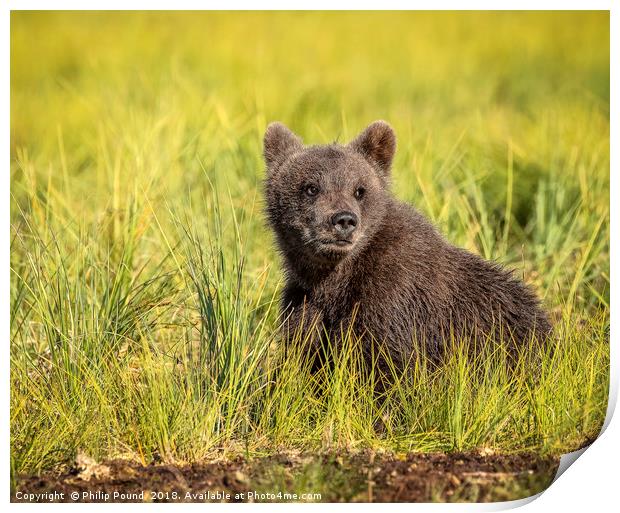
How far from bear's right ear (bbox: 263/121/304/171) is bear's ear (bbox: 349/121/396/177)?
0.34 m

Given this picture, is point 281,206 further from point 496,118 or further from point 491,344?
point 496,118

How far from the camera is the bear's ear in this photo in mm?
5832

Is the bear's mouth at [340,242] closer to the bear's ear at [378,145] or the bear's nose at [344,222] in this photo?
the bear's nose at [344,222]

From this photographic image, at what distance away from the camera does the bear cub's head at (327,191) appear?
5.45 meters

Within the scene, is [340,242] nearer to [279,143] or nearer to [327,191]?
[327,191]

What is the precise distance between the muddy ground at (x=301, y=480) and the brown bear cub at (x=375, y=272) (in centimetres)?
86

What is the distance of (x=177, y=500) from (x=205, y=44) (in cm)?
444

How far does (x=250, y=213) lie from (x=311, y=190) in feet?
3.96

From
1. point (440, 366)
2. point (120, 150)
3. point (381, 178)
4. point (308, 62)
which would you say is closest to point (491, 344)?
point (440, 366)

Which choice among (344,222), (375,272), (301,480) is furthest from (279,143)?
(301,480)

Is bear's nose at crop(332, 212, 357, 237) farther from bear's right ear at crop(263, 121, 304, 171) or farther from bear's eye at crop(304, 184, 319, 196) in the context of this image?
bear's right ear at crop(263, 121, 304, 171)

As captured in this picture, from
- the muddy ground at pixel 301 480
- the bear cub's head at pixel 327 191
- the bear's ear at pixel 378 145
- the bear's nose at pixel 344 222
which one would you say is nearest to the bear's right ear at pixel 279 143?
the bear cub's head at pixel 327 191

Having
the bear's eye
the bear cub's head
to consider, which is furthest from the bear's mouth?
the bear's eye

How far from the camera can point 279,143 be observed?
5.97 m
